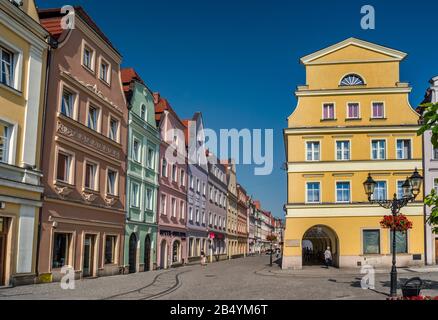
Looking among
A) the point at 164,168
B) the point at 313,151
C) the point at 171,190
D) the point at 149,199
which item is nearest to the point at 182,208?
the point at 171,190

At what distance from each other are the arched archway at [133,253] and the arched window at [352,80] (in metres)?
18.6

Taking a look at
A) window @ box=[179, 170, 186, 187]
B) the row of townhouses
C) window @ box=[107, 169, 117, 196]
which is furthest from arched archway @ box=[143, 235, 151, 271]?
window @ box=[179, 170, 186, 187]

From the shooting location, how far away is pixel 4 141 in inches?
746

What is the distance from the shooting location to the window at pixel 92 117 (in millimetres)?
26070

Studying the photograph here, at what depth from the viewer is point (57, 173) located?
A: 22750mm

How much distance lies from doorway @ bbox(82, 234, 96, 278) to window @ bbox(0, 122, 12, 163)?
7845 mm

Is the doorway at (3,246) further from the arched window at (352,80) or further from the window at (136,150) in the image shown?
the arched window at (352,80)

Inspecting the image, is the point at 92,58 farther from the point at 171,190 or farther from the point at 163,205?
the point at 171,190

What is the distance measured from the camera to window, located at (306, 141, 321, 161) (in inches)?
1403

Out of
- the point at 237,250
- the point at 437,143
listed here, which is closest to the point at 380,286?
the point at 437,143

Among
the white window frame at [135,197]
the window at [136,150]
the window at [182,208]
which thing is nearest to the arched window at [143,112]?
the window at [136,150]

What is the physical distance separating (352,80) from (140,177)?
17011mm

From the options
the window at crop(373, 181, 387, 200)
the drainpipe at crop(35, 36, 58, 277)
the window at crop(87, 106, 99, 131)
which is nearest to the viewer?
the drainpipe at crop(35, 36, 58, 277)

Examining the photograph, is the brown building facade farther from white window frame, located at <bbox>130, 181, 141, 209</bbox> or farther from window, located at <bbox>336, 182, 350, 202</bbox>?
window, located at <bbox>336, 182, 350, 202</bbox>
